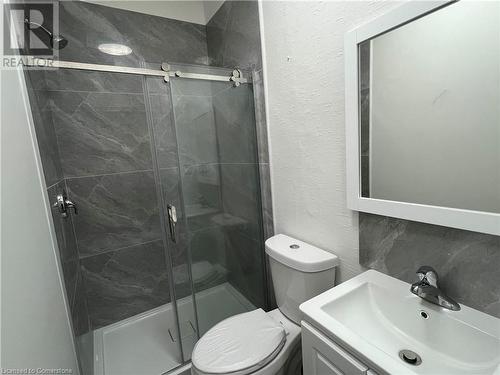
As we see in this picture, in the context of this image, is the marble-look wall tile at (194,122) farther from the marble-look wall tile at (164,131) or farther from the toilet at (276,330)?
the toilet at (276,330)

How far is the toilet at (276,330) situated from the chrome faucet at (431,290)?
1.31ft

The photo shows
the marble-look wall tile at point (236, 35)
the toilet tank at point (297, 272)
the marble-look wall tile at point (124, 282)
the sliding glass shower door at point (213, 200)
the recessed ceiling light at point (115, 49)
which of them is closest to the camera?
the toilet tank at point (297, 272)

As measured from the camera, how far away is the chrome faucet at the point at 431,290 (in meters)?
0.77

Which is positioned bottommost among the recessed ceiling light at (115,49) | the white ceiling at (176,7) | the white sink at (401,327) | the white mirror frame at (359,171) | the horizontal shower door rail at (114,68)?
the white sink at (401,327)

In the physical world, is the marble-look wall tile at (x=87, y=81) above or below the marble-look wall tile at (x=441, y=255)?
above

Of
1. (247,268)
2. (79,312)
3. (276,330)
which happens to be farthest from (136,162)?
(276,330)

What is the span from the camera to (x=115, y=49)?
1837mm

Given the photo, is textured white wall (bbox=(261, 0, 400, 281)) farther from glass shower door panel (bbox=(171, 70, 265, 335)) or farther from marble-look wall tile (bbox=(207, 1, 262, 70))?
glass shower door panel (bbox=(171, 70, 265, 335))

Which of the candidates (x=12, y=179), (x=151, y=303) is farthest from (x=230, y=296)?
(x=12, y=179)

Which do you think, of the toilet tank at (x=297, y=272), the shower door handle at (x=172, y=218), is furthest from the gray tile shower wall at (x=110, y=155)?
the toilet tank at (x=297, y=272)

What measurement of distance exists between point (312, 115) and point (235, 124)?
1.92ft

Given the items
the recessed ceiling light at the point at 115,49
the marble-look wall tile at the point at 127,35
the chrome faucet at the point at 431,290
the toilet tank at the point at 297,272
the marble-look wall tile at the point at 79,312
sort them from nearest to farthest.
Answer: the chrome faucet at the point at 431,290 → the toilet tank at the point at 297,272 → the marble-look wall tile at the point at 79,312 → the marble-look wall tile at the point at 127,35 → the recessed ceiling light at the point at 115,49

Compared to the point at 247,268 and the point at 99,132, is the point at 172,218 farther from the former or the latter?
the point at 99,132

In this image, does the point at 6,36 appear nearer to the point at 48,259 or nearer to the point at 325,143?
the point at 48,259
